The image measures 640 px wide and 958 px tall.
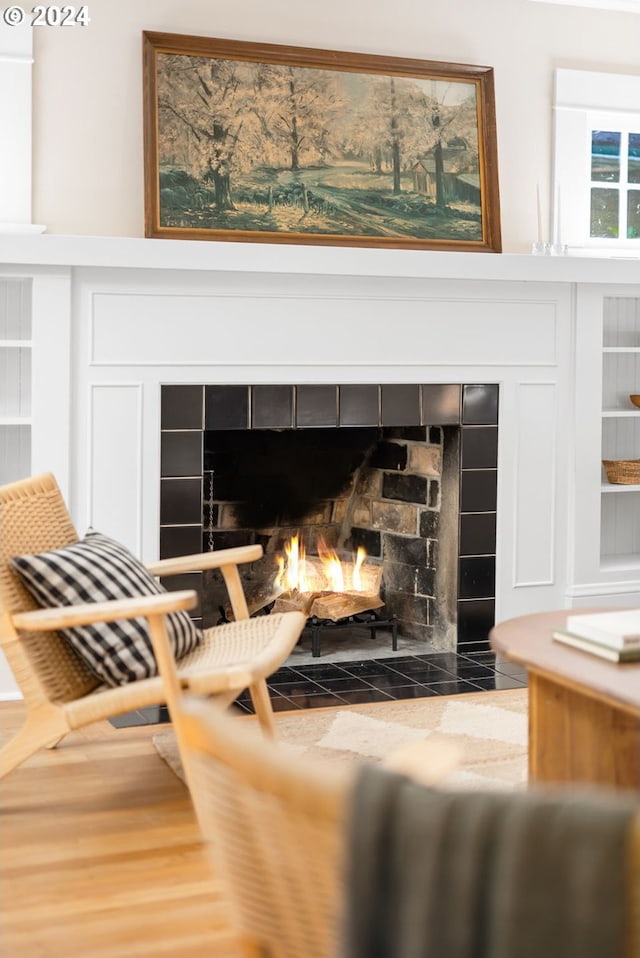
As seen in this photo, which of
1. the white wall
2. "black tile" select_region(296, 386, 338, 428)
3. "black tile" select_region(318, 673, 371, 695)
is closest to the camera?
"black tile" select_region(318, 673, 371, 695)

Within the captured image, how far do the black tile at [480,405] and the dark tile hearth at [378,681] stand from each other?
3.16ft

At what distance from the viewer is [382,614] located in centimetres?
525

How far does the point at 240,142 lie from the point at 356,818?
373 cm

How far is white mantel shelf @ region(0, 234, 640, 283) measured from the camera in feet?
13.3

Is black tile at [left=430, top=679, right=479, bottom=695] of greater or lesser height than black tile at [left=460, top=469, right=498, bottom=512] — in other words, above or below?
below

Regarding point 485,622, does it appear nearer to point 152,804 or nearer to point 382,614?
point 382,614

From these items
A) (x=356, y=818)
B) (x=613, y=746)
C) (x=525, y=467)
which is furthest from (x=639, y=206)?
(x=356, y=818)

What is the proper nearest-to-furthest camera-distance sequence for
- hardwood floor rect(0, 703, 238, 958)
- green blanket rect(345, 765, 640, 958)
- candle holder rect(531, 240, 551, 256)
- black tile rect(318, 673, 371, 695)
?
1. green blanket rect(345, 765, 640, 958)
2. hardwood floor rect(0, 703, 238, 958)
3. black tile rect(318, 673, 371, 695)
4. candle holder rect(531, 240, 551, 256)

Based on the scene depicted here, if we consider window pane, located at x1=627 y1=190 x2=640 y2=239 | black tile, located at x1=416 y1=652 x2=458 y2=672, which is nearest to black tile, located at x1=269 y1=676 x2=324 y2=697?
black tile, located at x1=416 y1=652 x2=458 y2=672

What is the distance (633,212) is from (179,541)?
2.58 metres

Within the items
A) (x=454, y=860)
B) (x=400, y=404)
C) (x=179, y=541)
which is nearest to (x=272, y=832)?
(x=454, y=860)

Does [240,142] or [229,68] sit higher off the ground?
[229,68]

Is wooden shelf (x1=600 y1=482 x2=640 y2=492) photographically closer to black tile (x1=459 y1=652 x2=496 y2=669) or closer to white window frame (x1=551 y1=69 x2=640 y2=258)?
black tile (x1=459 y1=652 x2=496 y2=669)

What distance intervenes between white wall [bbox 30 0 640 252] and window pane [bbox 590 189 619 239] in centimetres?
27
